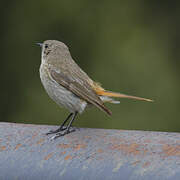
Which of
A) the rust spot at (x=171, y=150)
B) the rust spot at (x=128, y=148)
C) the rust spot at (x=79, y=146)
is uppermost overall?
the rust spot at (x=171, y=150)

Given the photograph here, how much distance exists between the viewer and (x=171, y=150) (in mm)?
1887

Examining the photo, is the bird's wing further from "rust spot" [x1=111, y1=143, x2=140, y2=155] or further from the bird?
"rust spot" [x1=111, y1=143, x2=140, y2=155]

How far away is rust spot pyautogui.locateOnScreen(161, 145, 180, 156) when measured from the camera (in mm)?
1839

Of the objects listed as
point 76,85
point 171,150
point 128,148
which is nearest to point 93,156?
point 128,148

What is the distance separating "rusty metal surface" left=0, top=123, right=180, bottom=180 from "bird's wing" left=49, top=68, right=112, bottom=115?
1.30m

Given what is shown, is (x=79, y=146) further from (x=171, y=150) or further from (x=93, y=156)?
(x=171, y=150)

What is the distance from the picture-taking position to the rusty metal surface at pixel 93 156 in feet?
5.81

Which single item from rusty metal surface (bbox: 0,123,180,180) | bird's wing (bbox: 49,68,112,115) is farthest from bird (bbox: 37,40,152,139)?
rusty metal surface (bbox: 0,123,180,180)

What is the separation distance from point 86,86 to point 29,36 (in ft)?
12.4

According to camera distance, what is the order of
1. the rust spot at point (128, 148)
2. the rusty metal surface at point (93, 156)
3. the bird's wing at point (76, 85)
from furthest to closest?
1. the bird's wing at point (76, 85)
2. the rust spot at point (128, 148)
3. the rusty metal surface at point (93, 156)

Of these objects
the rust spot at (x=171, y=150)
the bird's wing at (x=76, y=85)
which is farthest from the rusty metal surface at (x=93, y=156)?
the bird's wing at (x=76, y=85)

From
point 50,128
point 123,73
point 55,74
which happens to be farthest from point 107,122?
point 50,128

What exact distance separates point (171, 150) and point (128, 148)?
0.17 metres

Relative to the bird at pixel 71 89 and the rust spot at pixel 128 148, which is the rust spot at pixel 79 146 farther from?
the bird at pixel 71 89
